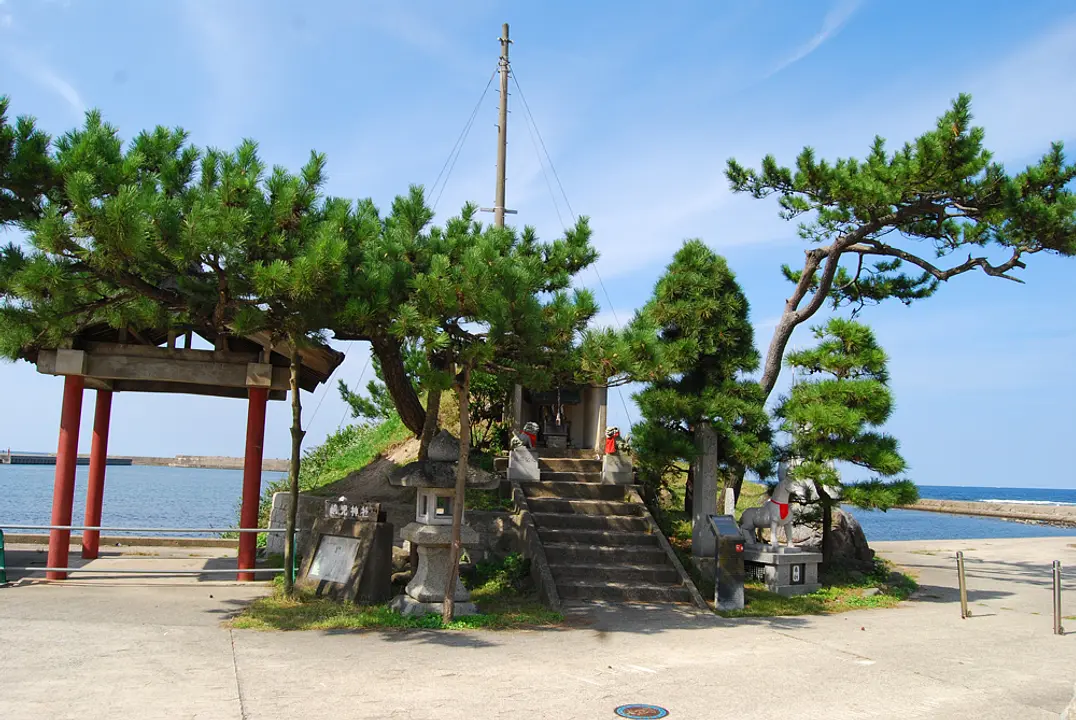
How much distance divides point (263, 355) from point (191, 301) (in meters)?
3.46

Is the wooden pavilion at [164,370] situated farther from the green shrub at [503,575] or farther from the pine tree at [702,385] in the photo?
the pine tree at [702,385]

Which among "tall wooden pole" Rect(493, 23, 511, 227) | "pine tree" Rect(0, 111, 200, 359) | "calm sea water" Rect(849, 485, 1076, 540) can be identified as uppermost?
"tall wooden pole" Rect(493, 23, 511, 227)

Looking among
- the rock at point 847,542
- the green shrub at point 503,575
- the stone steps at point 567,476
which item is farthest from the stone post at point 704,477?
the green shrub at point 503,575

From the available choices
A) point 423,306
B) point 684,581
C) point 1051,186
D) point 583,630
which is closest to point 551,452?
point 684,581

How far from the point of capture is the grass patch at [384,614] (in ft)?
28.8

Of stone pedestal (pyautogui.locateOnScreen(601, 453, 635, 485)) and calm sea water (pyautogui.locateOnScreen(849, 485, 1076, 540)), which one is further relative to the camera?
calm sea water (pyautogui.locateOnScreen(849, 485, 1076, 540))

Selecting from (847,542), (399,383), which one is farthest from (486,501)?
(847,542)

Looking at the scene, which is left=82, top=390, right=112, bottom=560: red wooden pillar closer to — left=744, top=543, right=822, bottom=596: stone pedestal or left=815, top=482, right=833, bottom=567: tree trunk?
left=744, top=543, right=822, bottom=596: stone pedestal

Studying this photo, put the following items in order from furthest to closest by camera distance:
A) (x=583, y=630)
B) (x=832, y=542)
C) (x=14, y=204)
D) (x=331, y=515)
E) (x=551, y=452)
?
(x=551, y=452) → (x=832, y=542) → (x=331, y=515) → (x=583, y=630) → (x=14, y=204)

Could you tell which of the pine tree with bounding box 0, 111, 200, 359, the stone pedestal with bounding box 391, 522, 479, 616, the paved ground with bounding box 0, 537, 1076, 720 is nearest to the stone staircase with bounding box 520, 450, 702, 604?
the paved ground with bounding box 0, 537, 1076, 720

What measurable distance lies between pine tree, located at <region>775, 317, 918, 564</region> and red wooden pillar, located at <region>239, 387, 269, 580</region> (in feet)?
25.9

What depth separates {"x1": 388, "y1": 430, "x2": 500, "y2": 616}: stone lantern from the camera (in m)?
9.51

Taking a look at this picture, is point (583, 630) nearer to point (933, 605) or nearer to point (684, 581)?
point (684, 581)

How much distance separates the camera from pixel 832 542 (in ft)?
44.4
